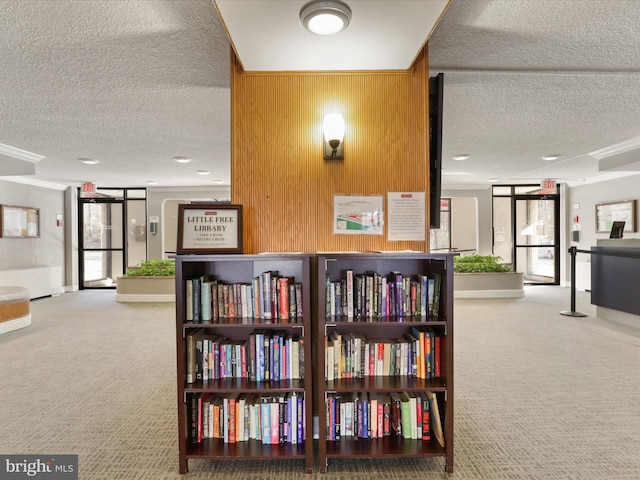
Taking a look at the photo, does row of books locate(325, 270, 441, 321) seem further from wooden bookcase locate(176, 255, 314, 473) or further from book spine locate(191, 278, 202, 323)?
book spine locate(191, 278, 202, 323)

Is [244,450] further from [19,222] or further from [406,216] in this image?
[19,222]

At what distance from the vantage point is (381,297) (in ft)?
7.71

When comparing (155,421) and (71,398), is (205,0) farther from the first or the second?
(71,398)

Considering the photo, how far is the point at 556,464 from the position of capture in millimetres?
2334

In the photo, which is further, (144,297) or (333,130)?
(144,297)

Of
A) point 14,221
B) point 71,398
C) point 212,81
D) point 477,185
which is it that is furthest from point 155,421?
point 477,185

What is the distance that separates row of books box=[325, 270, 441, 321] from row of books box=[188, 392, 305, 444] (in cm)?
60

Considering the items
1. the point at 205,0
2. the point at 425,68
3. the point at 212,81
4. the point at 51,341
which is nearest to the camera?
the point at 205,0

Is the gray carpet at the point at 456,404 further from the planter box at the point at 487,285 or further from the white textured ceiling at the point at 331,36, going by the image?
the white textured ceiling at the point at 331,36

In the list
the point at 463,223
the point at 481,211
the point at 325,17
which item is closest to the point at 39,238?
the point at 325,17

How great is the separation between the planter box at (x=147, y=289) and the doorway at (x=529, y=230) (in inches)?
312

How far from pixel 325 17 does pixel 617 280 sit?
595 centimetres

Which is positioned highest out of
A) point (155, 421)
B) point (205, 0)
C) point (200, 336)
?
point (205, 0)

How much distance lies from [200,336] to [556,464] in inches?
88.5
